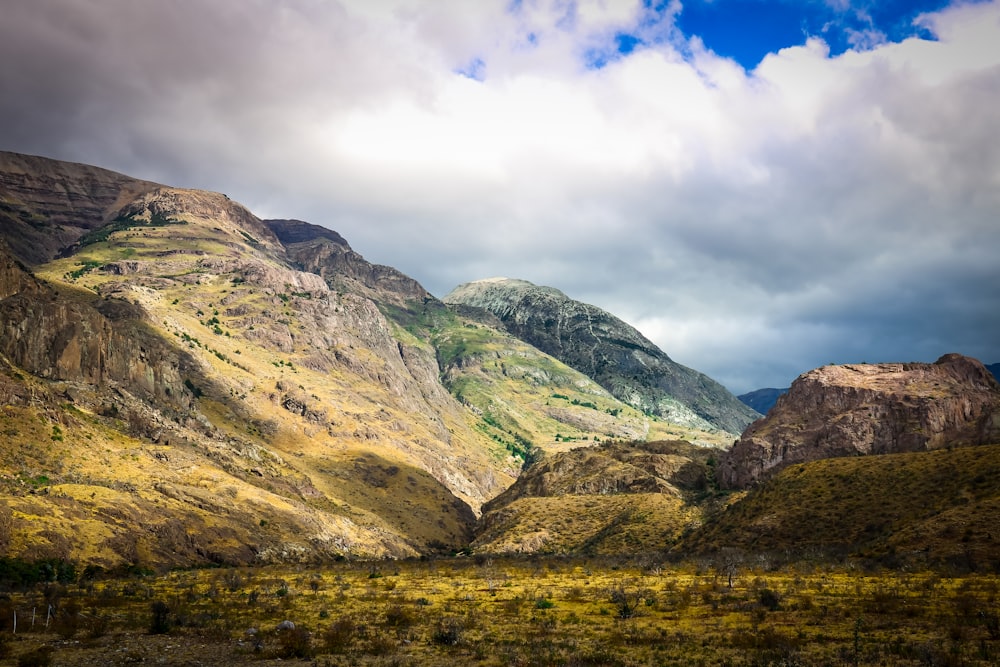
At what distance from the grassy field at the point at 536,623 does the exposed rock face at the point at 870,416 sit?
73.4 meters

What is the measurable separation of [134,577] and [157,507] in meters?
33.6

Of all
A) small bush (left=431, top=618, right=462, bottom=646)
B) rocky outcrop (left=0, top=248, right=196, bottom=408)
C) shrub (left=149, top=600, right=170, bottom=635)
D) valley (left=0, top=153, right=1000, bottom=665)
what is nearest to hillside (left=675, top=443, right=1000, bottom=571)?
valley (left=0, top=153, right=1000, bottom=665)

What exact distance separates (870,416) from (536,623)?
113430 mm

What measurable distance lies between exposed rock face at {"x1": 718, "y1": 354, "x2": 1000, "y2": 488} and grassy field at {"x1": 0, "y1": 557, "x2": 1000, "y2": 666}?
73.4 meters

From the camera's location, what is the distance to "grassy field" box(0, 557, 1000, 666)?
1152 inches

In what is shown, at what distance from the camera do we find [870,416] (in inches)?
5027

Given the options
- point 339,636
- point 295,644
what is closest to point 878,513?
point 339,636

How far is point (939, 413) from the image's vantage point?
396 feet

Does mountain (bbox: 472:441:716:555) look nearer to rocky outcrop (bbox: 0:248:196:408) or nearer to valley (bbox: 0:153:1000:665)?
valley (bbox: 0:153:1000:665)

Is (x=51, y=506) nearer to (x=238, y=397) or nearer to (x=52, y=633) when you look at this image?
(x=52, y=633)

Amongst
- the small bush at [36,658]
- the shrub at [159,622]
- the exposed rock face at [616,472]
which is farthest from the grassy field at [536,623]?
the exposed rock face at [616,472]

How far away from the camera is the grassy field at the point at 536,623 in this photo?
96.0 ft

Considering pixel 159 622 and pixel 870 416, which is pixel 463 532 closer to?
pixel 870 416

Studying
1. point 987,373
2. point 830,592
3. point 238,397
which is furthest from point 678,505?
point 238,397
